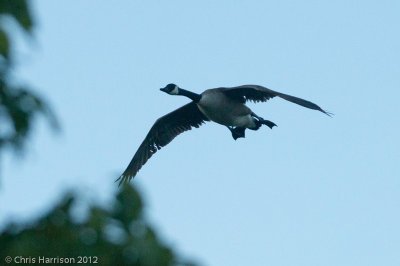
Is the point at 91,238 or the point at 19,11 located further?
the point at 19,11

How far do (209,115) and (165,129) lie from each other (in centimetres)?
184

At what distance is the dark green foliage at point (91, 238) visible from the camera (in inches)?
88.4

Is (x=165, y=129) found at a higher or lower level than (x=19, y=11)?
higher

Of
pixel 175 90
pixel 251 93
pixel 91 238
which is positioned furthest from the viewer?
pixel 175 90

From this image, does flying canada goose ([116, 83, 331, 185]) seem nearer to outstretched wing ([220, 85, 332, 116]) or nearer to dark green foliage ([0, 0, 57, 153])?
outstretched wing ([220, 85, 332, 116])

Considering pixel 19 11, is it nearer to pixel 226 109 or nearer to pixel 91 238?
pixel 91 238

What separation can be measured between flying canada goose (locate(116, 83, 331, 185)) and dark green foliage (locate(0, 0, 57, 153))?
10.3m

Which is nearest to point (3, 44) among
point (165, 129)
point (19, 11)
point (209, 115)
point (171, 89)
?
point (19, 11)

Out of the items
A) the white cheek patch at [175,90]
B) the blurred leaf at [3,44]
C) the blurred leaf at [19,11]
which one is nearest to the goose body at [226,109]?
the white cheek patch at [175,90]

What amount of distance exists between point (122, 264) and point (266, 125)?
41.3 feet

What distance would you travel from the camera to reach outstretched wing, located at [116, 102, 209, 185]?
53.3 feet

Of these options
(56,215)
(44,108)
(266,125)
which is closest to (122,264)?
(56,215)

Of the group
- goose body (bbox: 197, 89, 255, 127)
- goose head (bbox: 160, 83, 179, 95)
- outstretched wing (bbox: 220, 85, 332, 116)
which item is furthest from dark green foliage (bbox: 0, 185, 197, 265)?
goose head (bbox: 160, 83, 179, 95)

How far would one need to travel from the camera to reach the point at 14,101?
2348 mm
